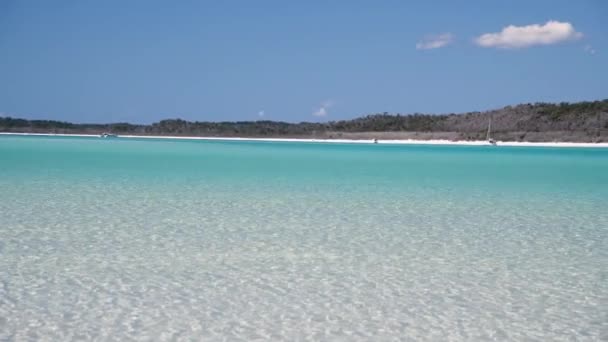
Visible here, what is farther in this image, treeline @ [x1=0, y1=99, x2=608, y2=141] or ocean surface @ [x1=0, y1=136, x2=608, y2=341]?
treeline @ [x1=0, y1=99, x2=608, y2=141]

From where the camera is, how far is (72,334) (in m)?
3.88

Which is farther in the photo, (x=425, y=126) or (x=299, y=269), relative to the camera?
(x=425, y=126)

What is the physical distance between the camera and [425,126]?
264 feet

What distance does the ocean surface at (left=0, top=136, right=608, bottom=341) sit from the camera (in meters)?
4.09

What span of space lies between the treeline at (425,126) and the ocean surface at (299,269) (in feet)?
164

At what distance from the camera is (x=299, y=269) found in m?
5.51

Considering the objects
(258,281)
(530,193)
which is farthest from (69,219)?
(530,193)

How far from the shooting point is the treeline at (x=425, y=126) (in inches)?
2528

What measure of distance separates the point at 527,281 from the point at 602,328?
3.70 feet

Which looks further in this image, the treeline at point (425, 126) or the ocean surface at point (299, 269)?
the treeline at point (425, 126)

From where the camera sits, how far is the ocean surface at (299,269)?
4.09 meters

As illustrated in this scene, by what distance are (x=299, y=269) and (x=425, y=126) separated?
7665 centimetres

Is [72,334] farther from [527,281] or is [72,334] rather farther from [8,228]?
[8,228]

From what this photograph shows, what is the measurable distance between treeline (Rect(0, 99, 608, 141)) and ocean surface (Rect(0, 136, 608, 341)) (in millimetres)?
50077
